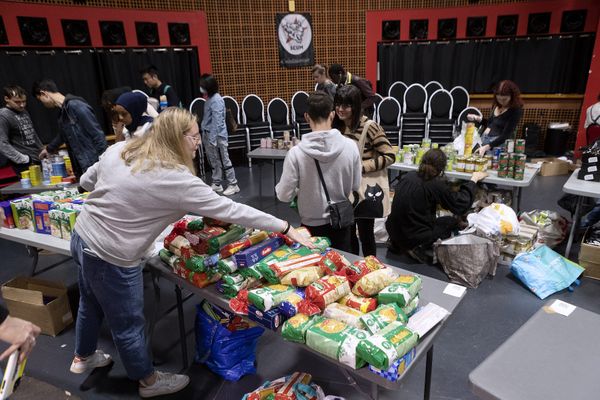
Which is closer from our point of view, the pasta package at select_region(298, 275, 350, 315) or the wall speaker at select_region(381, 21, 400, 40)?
the pasta package at select_region(298, 275, 350, 315)

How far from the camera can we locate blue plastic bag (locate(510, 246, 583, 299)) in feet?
10.5

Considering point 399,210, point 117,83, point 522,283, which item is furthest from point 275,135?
point 522,283

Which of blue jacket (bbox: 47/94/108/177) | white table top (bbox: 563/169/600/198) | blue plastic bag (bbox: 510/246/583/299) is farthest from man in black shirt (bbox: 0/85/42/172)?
white table top (bbox: 563/169/600/198)

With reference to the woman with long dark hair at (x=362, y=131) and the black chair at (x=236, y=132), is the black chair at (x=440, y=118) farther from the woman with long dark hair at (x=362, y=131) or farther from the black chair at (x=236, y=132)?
the woman with long dark hair at (x=362, y=131)

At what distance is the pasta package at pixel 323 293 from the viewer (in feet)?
5.09

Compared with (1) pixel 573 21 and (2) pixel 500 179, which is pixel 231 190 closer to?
(2) pixel 500 179

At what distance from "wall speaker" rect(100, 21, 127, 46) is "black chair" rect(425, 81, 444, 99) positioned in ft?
18.1

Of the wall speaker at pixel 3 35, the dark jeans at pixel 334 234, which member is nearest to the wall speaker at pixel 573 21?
the dark jeans at pixel 334 234

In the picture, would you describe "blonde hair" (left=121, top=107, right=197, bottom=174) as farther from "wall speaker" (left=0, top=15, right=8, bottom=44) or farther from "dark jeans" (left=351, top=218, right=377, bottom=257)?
"wall speaker" (left=0, top=15, right=8, bottom=44)

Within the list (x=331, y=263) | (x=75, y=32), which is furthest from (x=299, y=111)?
(x=331, y=263)

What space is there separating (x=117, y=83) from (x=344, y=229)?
18.2ft

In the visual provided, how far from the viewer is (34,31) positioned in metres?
5.73

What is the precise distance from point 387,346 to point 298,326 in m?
0.34

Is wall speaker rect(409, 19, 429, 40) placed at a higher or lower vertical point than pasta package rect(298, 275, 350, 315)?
higher
